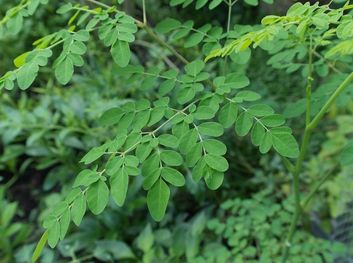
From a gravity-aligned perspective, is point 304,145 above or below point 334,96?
below

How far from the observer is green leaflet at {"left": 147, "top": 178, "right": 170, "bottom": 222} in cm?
107

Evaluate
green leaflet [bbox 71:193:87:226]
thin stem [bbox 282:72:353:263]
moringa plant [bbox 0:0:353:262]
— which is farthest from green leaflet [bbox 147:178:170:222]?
thin stem [bbox 282:72:353:263]

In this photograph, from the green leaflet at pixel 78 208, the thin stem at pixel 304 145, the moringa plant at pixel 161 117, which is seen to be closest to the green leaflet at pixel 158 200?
the moringa plant at pixel 161 117

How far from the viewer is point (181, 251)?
2193 millimetres

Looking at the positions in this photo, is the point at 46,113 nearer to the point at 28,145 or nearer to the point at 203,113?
the point at 28,145

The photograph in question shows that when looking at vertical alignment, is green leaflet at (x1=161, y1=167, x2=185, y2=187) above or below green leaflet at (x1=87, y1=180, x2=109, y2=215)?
above

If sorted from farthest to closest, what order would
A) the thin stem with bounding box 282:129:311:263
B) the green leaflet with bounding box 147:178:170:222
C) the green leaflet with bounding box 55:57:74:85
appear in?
the thin stem with bounding box 282:129:311:263 < the green leaflet with bounding box 55:57:74:85 < the green leaflet with bounding box 147:178:170:222

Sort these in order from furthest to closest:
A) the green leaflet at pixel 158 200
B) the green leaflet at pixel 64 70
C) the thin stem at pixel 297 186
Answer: the thin stem at pixel 297 186, the green leaflet at pixel 64 70, the green leaflet at pixel 158 200

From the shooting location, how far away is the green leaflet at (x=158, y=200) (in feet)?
3.51

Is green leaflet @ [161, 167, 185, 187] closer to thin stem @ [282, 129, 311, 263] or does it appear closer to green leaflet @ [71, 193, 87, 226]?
green leaflet @ [71, 193, 87, 226]

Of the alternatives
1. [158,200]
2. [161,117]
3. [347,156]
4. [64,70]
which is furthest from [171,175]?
[347,156]

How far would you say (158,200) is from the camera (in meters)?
1.08

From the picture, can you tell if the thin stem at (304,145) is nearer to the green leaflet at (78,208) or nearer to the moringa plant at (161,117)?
the moringa plant at (161,117)

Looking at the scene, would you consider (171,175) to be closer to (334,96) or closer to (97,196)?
(97,196)
